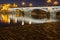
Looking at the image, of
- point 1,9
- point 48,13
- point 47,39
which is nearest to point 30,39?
point 47,39

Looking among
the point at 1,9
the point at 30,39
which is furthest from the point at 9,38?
the point at 1,9

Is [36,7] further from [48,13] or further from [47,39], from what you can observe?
[47,39]

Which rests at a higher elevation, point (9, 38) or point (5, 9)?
point (9, 38)

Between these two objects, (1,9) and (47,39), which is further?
(1,9)

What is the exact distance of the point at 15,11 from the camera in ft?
31.0

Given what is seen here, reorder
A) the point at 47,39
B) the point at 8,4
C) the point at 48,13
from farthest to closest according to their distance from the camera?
the point at 8,4 < the point at 48,13 < the point at 47,39

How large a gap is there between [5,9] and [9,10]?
24 cm

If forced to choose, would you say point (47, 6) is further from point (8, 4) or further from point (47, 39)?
A: point (47, 39)

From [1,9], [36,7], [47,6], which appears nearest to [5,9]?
[1,9]

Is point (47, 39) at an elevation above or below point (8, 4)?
above

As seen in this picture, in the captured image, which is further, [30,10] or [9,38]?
[30,10]

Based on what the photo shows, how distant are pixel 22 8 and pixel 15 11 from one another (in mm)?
538

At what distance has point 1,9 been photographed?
30.4ft

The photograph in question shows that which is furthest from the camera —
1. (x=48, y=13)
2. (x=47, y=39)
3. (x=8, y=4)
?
(x=8, y=4)
